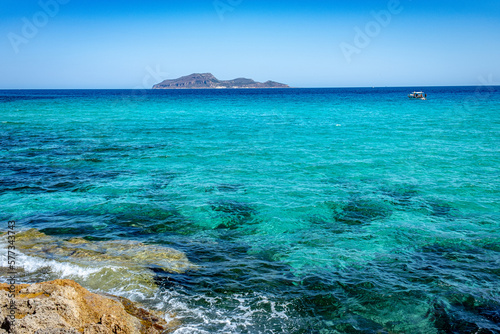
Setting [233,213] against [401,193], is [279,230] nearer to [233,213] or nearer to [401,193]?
[233,213]

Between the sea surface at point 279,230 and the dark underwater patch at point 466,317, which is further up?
the sea surface at point 279,230

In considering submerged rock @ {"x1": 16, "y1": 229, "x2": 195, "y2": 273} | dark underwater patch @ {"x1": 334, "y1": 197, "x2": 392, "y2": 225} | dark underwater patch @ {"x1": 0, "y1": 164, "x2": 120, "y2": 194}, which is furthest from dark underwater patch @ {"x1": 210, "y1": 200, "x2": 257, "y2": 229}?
dark underwater patch @ {"x1": 0, "y1": 164, "x2": 120, "y2": 194}

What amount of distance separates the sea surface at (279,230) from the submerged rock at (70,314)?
728mm

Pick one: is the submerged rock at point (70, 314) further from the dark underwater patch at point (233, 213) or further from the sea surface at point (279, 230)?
the dark underwater patch at point (233, 213)

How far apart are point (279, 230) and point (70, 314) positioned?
7317mm

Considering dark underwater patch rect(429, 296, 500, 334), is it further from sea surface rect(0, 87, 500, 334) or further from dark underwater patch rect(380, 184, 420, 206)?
dark underwater patch rect(380, 184, 420, 206)

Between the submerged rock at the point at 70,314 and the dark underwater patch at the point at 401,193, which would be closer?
the submerged rock at the point at 70,314

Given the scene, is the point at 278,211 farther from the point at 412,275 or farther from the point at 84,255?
the point at 84,255

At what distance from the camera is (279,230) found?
12.3 metres

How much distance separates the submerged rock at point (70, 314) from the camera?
5.93 metres

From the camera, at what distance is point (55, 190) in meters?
16.5

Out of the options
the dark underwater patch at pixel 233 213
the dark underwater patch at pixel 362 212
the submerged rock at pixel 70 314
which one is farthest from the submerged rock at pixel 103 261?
the dark underwater patch at pixel 362 212

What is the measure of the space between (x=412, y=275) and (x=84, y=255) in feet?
29.9

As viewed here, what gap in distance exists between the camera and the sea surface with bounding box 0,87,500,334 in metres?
7.91
